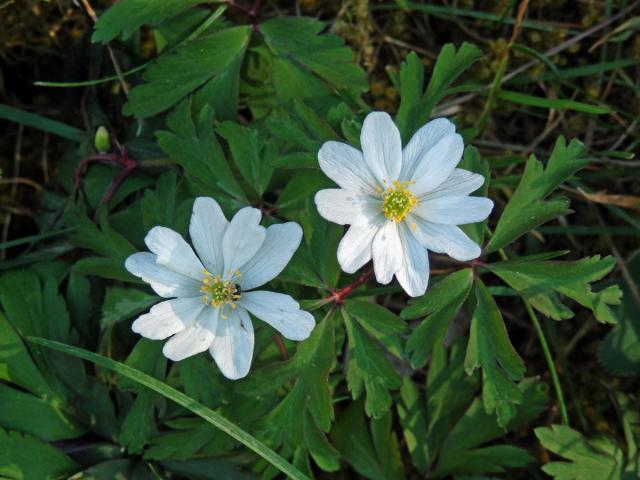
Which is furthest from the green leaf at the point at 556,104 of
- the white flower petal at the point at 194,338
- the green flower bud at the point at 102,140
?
the green flower bud at the point at 102,140

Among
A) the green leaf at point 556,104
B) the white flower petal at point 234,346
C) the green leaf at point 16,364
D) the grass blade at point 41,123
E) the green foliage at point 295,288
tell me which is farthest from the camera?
the grass blade at point 41,123

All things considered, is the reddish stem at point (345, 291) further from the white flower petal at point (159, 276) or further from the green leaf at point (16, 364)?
the green leaf at point (16, 364)

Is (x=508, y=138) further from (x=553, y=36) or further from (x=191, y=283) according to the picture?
(x=191, y=283)

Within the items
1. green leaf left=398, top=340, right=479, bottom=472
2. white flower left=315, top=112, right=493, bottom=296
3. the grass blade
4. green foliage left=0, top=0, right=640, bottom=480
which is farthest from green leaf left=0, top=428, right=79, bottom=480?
white flower left=315, top=112, right=493, bottom=296

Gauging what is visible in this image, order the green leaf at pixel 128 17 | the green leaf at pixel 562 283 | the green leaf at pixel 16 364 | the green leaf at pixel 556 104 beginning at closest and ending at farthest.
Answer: the green leaf at pixel 562 283
the green leaf at pixel 128 17
the green leaf at pixel 16 364
the green leaf at pixel 556 104

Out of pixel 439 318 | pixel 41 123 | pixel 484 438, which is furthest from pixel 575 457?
pixel 41 123

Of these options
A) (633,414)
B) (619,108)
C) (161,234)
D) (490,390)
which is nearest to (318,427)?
(490,390)
